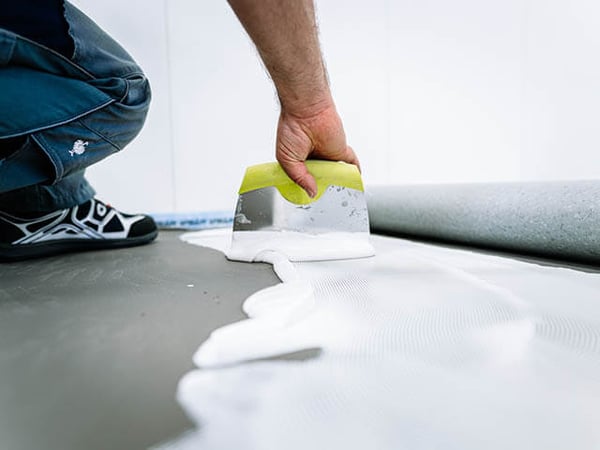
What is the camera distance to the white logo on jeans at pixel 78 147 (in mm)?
833

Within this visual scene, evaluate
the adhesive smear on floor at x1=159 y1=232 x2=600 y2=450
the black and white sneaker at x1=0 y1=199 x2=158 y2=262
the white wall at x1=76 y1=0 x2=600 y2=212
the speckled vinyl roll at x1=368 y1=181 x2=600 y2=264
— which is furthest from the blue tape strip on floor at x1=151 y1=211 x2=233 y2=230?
the adhesive smear on floor at x1=159 y1=232 x2=600 y2=450

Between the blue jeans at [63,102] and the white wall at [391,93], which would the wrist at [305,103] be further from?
the white wall at [391,93]

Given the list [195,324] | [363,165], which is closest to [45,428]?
[195,324]

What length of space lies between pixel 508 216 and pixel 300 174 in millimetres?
543

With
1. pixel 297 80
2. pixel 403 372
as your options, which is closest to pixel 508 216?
pixel 297 80

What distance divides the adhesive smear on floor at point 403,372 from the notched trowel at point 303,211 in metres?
0.31

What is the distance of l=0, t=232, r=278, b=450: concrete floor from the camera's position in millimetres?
277

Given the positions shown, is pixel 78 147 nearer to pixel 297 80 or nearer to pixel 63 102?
pixel 63 102

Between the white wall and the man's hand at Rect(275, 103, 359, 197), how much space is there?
4.55ft

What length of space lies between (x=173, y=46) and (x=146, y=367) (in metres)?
2.05

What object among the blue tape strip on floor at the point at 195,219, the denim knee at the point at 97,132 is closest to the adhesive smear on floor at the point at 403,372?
the denim knee at the point at 97,132

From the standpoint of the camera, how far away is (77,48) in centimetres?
77

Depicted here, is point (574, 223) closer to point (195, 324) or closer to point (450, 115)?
point (195, 324)

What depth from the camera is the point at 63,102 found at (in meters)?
0.77
